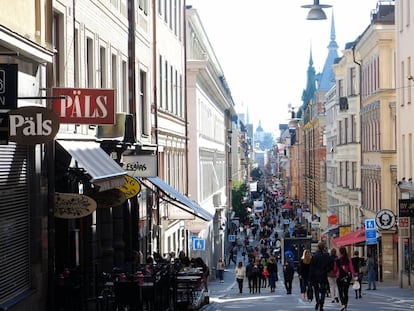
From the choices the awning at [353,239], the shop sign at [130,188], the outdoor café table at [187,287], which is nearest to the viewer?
the outdoor café table at [187,287]

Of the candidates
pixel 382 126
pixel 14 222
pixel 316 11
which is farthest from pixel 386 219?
pixel 14 222

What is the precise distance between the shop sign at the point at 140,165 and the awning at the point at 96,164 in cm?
557

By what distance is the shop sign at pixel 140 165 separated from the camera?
2583 centimetres

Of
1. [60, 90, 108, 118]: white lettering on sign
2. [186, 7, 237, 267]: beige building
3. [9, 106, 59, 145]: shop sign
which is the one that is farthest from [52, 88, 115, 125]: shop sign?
[186, 7, 237, 267]: beige building

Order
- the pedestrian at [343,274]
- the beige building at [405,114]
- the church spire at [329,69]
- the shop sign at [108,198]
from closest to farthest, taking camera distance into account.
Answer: the shop sign at [108,198], the pedestrian at [343,274], the beige building at [405,114], the church spire at [329,69]

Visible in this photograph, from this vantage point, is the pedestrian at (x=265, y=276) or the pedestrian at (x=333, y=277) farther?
the pedestrian at (x=265, y=276)

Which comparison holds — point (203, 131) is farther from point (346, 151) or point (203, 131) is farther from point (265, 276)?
point (265, 276)

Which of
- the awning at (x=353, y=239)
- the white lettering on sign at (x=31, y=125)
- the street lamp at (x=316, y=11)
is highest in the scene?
the street lamp at (x=316, y=11)

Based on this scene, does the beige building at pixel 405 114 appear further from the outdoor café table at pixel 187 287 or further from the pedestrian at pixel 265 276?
the outdoor café table at pixel 187 287

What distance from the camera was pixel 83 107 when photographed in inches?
675

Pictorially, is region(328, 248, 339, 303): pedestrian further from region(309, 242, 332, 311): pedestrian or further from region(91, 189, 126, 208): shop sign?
region(91, 189, 126, 208): shop sign

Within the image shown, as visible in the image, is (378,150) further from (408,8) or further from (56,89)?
(56,89)

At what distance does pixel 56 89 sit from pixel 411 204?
21.5m

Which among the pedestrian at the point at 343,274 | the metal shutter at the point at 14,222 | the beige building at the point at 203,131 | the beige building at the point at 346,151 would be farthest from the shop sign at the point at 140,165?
the beige building at the point at 346,151
